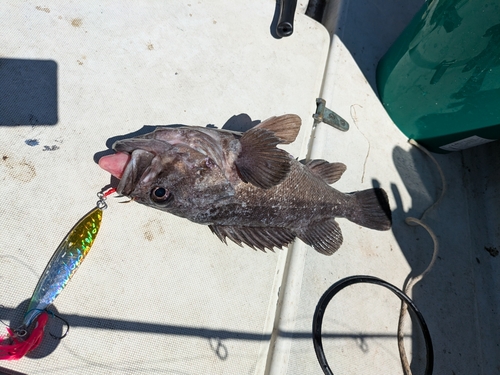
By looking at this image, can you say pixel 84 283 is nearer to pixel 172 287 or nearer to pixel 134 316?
pixel 134 316

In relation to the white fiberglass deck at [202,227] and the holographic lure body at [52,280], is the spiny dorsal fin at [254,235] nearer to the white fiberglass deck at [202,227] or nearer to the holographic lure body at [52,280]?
the white fiberglass deck at [202,227]

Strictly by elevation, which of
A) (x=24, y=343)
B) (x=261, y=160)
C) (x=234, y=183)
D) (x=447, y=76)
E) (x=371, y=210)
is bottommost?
(x=24, y=343)

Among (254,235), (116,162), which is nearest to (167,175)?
(116,162)

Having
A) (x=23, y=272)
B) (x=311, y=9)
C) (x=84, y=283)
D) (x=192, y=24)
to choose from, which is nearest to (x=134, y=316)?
(x=84, y=283)

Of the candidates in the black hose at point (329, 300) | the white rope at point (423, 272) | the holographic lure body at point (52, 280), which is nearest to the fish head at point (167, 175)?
the holographic lure body at point (52, 280)

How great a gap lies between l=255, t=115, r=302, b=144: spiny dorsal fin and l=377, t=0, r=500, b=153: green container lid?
108 centimetres

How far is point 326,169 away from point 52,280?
75.4 inches

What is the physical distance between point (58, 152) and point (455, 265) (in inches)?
126

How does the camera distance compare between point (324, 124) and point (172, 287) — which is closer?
point (172, 287)

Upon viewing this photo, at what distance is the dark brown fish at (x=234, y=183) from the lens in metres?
1.73

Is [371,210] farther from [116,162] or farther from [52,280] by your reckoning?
[52,280]

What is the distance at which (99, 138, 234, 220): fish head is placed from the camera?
1.70 meters

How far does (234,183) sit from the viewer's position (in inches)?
73.0

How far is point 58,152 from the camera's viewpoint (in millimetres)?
2023
